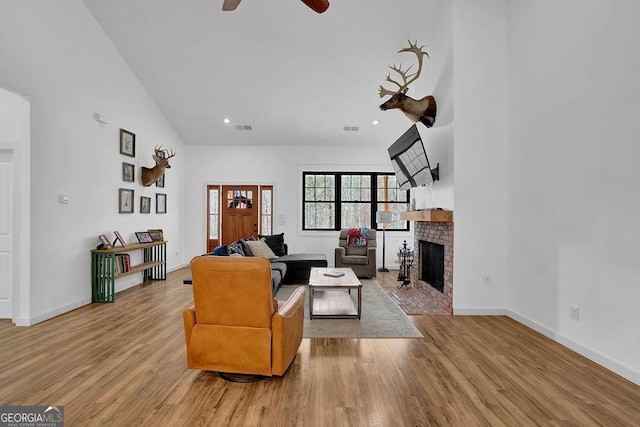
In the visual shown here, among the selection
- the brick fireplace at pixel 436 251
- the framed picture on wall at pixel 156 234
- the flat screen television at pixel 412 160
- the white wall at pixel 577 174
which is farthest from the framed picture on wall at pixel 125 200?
A: the white wall at pixel 577 174

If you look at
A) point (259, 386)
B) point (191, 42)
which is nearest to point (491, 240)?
point (259, 386)

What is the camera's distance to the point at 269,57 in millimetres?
5723

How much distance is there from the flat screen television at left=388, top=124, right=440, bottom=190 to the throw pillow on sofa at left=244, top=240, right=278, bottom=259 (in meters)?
2.71

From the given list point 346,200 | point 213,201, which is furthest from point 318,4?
point 213,201

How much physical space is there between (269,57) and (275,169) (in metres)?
2.97

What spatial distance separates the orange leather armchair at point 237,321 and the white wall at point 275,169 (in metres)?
5.67

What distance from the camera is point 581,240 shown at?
10.1 feet

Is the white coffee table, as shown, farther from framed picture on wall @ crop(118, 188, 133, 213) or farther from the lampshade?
framed picture on wall @ crop(118, 188, 133, 213)

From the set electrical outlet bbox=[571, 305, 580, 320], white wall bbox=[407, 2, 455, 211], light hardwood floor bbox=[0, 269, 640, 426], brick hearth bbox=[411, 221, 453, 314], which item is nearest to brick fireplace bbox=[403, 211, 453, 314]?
brick hearth bbox=[411, 221, 453, 314]

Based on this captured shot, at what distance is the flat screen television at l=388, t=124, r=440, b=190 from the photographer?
4.85m

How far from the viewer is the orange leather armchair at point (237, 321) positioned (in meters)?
2.43

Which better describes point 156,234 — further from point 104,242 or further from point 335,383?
point 335,383

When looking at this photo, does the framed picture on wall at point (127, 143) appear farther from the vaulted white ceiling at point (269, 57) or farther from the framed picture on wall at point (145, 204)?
the vaulted white ceiling at point (269, 57)

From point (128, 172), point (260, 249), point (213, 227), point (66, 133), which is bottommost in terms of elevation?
point (260, 249)
